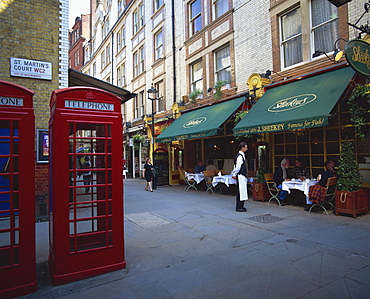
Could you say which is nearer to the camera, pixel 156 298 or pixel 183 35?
pixel 156 298

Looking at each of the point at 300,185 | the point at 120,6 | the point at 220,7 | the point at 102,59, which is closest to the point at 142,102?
the point at 220,7

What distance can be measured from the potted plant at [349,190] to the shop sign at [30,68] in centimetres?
829

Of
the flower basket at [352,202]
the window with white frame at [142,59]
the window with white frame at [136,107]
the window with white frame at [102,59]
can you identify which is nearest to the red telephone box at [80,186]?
the flower basket at [352,202]

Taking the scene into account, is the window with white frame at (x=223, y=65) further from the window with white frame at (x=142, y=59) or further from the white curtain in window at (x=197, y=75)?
the window with white frame at (x=142, y=59)

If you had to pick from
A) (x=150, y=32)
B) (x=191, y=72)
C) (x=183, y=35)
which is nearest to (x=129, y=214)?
→ (x=191, y=72)

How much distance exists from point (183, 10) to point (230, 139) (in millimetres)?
8296

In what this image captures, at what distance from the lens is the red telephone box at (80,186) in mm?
3711

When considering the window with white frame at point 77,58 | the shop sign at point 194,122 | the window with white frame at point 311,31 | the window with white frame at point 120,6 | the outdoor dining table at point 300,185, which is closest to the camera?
the outdoor dining table at point 300,185

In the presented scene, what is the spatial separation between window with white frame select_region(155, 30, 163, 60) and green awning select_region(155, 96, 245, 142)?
6.07 metres

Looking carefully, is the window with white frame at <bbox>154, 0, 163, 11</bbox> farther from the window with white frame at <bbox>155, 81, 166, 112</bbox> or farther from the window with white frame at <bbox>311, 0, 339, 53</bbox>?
the window with white frame at <bbox>311, 0, 339, 53</bbox>

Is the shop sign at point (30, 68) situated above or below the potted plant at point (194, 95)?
below

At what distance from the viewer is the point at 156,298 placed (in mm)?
3285

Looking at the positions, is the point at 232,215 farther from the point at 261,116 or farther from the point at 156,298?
the point at 156,298

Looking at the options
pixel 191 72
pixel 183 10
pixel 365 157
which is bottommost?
pixel 365 157
